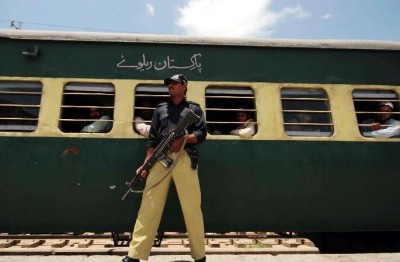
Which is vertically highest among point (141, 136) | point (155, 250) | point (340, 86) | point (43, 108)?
point (340, 86)

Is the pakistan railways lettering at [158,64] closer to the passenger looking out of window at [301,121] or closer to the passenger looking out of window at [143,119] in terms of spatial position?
the passenger looking out of window at [143,119]

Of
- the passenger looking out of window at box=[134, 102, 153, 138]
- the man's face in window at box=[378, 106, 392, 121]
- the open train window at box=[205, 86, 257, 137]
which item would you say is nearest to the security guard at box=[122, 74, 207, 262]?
the passenger looking out of window at box=[134, 102, 153, 138]

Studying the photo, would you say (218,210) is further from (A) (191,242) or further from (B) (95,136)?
(B) (95,136)

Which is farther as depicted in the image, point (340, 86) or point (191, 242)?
point (340, 86)

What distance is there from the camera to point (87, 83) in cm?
412

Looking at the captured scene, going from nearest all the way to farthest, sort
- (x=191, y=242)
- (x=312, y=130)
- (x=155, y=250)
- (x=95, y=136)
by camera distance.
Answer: (x=191, y=242) < (x=95, y=136) < (x=312, y=130) < (x=155, y=250)

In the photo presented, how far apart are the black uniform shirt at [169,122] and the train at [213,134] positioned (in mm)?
457

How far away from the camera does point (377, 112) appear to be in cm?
423

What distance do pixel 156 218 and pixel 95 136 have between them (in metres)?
1.25

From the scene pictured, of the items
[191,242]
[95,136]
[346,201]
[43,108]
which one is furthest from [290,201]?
[43,108]

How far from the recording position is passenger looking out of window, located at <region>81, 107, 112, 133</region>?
4.01m

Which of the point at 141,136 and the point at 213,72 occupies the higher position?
the point at 213,72

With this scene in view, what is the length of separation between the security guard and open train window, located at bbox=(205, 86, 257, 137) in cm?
62

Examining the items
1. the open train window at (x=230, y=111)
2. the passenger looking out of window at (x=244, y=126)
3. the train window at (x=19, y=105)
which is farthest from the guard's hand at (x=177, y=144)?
the train window at (x=19, y=105)
